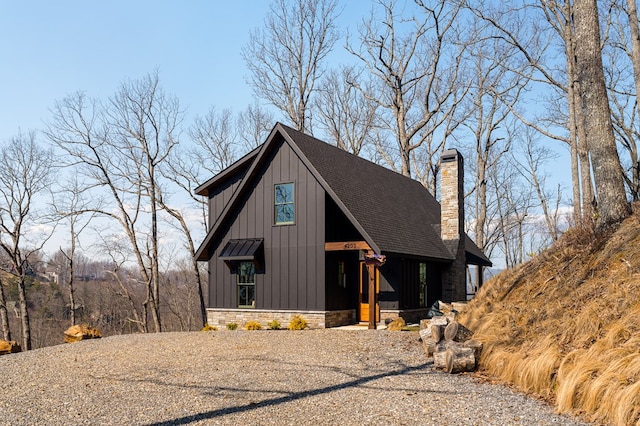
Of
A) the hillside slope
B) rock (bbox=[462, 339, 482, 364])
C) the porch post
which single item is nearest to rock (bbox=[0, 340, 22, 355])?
the porch post

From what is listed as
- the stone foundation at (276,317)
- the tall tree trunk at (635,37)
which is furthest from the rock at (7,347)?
the tall tree trunk at (635,37)

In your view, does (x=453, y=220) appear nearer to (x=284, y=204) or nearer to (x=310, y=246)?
(x=310, y=246)

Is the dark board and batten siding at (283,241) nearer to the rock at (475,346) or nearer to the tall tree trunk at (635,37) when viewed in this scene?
the rock at (475,346)

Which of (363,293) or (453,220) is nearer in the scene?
(363,293)

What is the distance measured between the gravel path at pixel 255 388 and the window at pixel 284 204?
5.74 meters

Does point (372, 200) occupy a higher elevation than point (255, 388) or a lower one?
higher

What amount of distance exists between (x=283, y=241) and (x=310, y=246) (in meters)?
1.04

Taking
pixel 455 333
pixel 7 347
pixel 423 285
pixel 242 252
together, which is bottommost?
pixel 7 347

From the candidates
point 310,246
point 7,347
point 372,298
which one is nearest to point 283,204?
point 310,246

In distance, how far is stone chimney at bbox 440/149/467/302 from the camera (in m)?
20.9

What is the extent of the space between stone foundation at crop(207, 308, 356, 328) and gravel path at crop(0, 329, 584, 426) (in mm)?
3688

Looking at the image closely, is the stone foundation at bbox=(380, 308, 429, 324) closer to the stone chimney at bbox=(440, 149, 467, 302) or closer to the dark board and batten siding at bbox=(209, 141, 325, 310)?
the dark board and batten siding at bbox=(209, 141, 325, 310)

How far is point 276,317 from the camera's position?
59.1 ft

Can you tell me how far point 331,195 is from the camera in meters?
17.0
